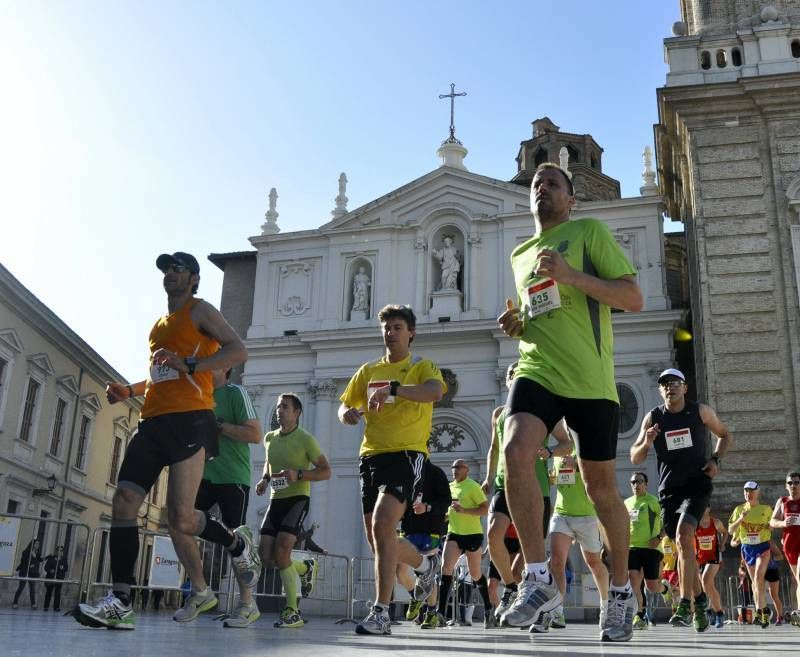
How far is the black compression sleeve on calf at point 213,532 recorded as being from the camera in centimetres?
602

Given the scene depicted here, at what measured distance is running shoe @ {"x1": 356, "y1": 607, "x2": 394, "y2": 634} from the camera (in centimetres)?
557

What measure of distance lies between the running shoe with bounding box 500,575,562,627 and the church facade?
21.3 m

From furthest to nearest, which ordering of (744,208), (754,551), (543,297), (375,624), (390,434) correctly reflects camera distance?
(744,208) < (754,551) < (390,434) < (375,624) < (543,297)

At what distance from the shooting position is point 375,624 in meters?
5.60

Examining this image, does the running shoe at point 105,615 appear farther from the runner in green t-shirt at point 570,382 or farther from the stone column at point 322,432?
the stone column at point 322,432

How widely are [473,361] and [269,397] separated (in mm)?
6818

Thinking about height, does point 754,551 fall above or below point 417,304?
below

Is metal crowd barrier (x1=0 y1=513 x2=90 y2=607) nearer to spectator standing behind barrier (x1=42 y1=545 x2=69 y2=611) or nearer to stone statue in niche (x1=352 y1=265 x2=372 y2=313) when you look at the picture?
spectator standing behind barrier (x1=42 y1=545 x2=69 y2=611)

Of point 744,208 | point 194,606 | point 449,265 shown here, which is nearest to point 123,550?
point 194,606

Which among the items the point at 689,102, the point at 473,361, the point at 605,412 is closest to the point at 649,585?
the point at 605,412

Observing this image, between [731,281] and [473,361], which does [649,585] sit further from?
[473,361]

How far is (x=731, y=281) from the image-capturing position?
1964 cm

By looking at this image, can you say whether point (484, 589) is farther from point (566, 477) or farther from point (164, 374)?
point (164, 374)

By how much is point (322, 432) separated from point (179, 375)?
74.1 ft
